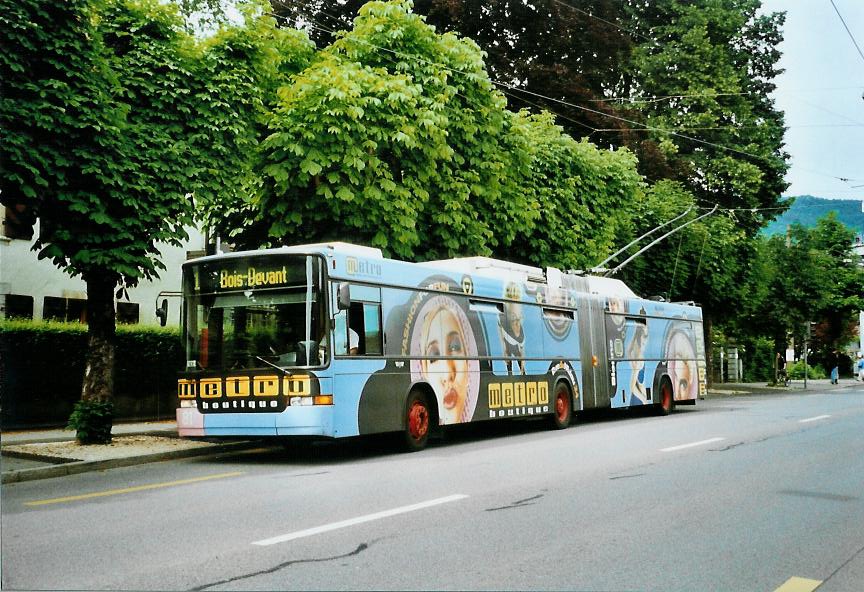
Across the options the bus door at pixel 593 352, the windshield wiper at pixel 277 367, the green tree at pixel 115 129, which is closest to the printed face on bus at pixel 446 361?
the windshield wiper at pixel 277 367

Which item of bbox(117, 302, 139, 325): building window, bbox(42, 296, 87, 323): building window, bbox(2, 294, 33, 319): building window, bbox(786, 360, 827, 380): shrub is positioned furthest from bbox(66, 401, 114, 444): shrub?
bbox(786, 360, 827, 380): shrub

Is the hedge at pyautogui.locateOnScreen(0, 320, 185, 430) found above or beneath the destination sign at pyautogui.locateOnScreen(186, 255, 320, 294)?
beneath

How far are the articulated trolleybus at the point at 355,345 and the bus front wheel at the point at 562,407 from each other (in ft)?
0.77

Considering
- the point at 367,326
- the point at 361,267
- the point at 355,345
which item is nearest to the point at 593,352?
the point at 367,326

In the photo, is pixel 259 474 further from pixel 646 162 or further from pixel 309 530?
pixel 646 162

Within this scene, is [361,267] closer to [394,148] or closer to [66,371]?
[394,148]

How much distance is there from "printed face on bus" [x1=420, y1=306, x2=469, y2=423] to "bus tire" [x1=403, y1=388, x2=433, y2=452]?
0.31 m

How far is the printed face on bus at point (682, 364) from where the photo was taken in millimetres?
25328

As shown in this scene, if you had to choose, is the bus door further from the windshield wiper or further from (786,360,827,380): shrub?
(786,360,827,380): shrub

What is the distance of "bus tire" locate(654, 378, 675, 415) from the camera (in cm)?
2444

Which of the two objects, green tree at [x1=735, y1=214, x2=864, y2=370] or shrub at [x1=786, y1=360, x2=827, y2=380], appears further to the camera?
shrub at [x1=786, y1=360, x2=827, y2=380]

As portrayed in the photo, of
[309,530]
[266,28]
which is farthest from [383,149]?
[309,530]

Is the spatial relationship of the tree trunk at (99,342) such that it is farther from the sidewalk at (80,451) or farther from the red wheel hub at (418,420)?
the red wheel hub at (418,420)

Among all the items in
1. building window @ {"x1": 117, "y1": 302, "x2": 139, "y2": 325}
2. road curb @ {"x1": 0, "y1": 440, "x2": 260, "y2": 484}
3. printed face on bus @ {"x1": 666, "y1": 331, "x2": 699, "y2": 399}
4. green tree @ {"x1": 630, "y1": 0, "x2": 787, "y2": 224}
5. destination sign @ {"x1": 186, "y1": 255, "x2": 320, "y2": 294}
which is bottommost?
road curb @ {"x1": 0, "y1": 440, "x2": 260, "y2": 484}
